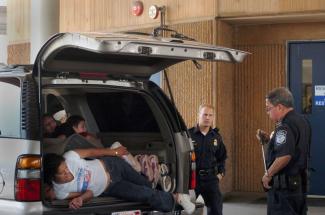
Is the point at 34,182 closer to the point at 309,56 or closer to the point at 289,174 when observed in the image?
the point at 289,174

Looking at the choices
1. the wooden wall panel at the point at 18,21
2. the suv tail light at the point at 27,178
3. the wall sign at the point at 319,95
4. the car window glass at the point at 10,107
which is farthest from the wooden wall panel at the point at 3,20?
the suv tail light at the point at 27,178

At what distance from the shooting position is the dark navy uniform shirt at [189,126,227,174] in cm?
727

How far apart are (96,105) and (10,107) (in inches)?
57.6

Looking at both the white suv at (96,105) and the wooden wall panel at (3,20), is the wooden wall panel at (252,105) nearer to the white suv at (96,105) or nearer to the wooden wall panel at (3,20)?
the white suv at (96,105)

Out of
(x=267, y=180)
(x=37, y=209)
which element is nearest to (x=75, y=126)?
(x=37, y=209)

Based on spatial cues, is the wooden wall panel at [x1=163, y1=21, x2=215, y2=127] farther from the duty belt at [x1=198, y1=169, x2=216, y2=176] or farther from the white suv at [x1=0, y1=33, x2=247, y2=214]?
the white suv at [x1=0, y1=33, x2=247, y2=214]

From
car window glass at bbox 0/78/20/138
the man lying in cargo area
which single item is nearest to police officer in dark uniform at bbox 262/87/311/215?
Result: the man lying in cargo area

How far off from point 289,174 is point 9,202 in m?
2.65

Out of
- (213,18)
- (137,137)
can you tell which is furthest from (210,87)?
(137,137)

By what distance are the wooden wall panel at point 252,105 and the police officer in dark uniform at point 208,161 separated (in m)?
3.28

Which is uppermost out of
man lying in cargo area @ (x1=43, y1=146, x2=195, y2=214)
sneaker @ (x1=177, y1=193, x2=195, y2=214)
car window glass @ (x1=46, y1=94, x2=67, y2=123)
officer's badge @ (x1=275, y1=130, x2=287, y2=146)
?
car window glass @ (x1=46, y1=94, x2=67, y2=123)

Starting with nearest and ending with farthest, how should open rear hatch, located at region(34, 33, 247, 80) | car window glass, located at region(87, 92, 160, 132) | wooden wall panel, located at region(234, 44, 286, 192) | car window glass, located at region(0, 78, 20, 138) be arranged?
open rear hatch, located at region(34, 33, 247, 80), car window glass, located at region(0, 78, 20, 138), car window glass, located at region(87, 92, 160, 132), wooden wall panel, located at region(234, 44, 286, 192)

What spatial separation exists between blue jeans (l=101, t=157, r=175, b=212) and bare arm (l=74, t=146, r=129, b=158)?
6 cm

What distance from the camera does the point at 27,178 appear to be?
5.01 m
